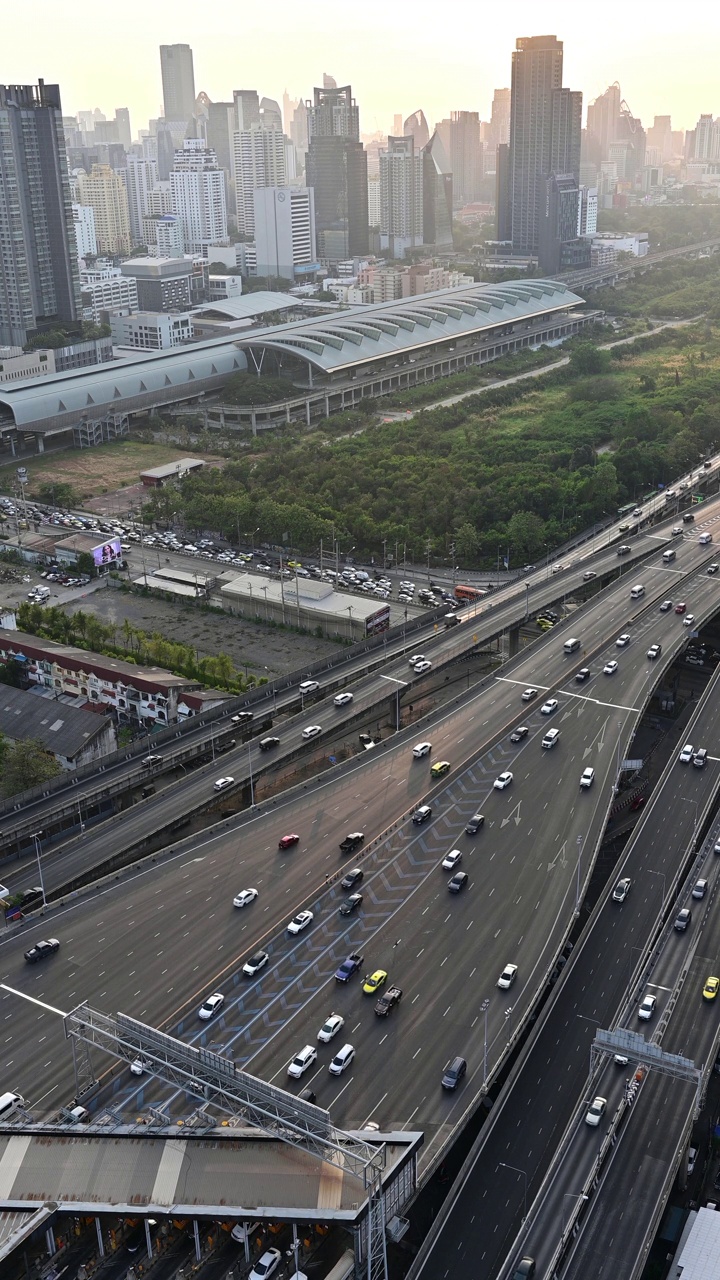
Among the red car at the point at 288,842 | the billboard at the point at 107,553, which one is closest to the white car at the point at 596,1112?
the red car at the point at 288,842

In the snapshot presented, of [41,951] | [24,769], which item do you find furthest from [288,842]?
[24,769]

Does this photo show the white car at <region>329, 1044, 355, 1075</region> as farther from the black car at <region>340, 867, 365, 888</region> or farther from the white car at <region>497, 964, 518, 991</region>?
the black car at <region>340, 867, 365, 888</region>

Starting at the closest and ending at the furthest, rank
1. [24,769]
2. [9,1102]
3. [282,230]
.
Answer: [9,1102], [24,769], [282,230]

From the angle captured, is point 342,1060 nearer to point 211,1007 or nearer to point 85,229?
point 211,1007

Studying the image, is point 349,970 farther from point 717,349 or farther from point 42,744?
point 717,349

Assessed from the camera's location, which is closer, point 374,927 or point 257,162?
point 374,927

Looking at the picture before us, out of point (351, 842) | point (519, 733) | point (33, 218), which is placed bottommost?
point (351, 842)

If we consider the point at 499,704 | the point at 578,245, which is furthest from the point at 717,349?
the point at 499,704

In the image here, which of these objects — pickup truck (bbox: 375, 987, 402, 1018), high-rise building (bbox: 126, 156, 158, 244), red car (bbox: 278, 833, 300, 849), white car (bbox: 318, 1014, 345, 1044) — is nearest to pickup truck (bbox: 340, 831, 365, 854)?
red car (bbox: 278, 833, 300, 849)
